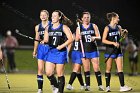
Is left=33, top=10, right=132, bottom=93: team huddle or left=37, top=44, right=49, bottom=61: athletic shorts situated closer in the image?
left=33, top=10, right=132, bottom=93: team huddle

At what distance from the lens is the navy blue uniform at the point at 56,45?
10.2 m

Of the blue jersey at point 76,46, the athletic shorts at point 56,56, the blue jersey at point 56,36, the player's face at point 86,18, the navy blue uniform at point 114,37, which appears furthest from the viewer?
the blue jersey at point 76,46

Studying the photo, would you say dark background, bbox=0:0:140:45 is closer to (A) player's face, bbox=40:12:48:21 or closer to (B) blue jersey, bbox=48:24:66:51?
(A) player's face, bbox=40:12:48:21

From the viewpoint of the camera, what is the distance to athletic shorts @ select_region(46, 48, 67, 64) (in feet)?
33.5

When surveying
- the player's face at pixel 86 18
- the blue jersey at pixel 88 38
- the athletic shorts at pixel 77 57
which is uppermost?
the player's face at pixel 86 18

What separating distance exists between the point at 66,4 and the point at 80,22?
9437 millimetres

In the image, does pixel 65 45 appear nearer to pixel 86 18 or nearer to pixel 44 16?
pixel 44 16

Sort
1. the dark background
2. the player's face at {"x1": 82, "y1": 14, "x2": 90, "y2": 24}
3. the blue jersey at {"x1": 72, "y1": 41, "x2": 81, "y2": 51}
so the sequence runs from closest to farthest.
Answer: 1. the player's face at {"x1": 82, "y1": 14, "x2": 90, "y2": 24}
2. the blue jersey at {"x1": 72, "y1": 41, "x2": 81, "y2": 51}
3. the dark background

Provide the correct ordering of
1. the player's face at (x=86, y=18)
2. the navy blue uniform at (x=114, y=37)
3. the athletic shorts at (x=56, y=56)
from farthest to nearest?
the player's face at (x=86, y=18)
the navy blue uniform at (x=114, y=37)
the athletic shorts at (x=56, y=56)

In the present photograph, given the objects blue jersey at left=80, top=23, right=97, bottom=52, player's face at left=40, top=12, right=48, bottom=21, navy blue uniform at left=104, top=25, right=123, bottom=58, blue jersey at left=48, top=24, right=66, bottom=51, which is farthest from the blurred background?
blue jersey at left=48, top=24, right=66, bottom=51

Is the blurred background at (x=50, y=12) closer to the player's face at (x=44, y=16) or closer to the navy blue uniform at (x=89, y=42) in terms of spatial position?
the navy blue uniform at (x=89, y=42)

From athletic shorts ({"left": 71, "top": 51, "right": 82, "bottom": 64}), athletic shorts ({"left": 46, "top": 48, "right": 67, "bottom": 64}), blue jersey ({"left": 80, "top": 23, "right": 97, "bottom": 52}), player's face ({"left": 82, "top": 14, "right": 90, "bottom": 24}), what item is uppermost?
player's face ({"left": 82, "top": 14, "right": 90, "bottom": 24})

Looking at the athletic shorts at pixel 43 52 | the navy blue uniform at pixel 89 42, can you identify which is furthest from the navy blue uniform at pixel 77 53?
the athletic shorts at pixel 43 52

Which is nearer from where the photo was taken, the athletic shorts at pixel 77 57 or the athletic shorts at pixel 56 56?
the athletic shorts at pixel 56 56
